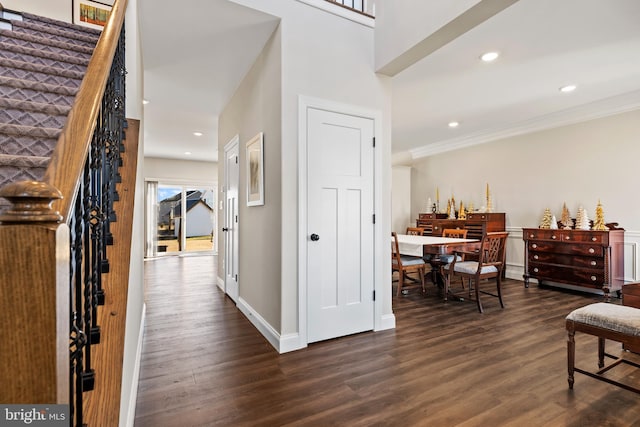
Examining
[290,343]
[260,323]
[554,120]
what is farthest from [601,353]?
[554,120]

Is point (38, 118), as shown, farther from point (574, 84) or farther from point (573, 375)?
point (574, 84)

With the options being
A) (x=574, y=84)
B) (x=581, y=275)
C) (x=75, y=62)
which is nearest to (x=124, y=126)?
(x=75, y=62)

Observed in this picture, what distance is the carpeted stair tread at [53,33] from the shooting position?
2668mm

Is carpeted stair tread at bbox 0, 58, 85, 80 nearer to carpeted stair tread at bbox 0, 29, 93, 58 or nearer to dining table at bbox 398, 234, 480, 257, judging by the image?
carpeted stair tread at bbox 0, 29, 93, 58

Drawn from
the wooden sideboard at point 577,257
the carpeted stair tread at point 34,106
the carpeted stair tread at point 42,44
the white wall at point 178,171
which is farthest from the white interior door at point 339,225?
the white wall at point 178,171

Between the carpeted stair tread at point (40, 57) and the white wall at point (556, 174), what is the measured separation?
6.22 metres

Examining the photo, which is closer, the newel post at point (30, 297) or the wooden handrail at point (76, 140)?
the newel post at point (30, 297)

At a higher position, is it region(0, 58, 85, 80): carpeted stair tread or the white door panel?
region(0, 58, 85, 80): carpeted stair tread

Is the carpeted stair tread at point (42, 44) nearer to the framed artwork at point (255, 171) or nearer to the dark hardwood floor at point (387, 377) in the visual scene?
the framed artwork at point (255, 171)

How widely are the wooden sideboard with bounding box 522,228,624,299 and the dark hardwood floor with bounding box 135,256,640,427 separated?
1353mm

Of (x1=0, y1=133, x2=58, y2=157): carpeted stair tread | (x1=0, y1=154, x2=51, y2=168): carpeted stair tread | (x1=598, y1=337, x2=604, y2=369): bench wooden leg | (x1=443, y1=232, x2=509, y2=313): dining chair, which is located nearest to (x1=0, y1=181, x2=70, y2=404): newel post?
(x1=0, y1=154, x2=51, y2=168): carpeted stair tread

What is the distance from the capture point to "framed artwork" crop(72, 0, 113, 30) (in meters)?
4.02

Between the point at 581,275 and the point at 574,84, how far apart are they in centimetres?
259

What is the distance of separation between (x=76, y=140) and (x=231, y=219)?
12.0 ft
